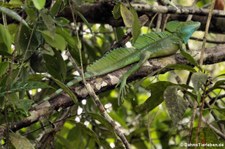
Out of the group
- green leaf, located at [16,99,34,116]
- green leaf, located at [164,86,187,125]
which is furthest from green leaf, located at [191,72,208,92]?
green leaf, located at [16,99,34,116]

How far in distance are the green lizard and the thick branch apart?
18mm

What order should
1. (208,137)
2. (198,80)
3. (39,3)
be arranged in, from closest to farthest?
(39,3), (198,80), (208,137)

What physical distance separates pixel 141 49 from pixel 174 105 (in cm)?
19

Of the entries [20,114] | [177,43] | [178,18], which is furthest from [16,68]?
[178,18]

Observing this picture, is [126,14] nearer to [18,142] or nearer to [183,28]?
[183,28]

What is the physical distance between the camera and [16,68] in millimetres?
835

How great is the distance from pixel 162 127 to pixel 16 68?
84 centimetres

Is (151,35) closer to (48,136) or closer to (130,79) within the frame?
(130,79)

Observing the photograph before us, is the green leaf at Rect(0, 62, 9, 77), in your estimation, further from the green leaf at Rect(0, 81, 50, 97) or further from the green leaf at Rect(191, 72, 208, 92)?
the green leaf at Rect(191, 72, 208, 92)

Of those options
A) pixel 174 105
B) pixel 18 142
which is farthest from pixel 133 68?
pixel 18 142

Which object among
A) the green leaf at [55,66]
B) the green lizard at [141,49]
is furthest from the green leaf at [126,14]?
the green leaf at [55,66]

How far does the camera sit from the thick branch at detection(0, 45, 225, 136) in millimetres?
813

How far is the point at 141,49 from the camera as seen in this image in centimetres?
90

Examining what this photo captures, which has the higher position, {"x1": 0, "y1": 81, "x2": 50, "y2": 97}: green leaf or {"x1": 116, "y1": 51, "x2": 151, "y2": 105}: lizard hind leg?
{"x1": 0, "y1": 81, "x2": 50, "y2": 97}: green leaf
